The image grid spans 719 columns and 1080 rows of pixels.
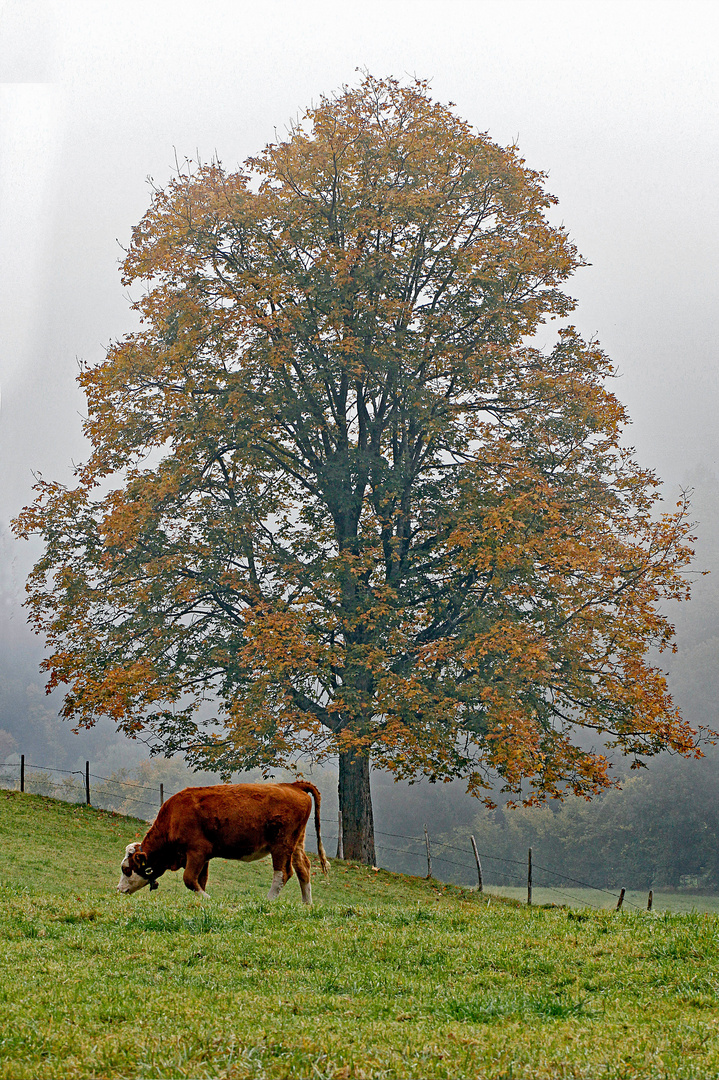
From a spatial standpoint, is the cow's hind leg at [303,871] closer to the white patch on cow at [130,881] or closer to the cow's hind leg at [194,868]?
the cow's hind leg at [194,868]

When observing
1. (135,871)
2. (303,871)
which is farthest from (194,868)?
(303,871)

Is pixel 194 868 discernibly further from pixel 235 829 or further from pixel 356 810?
pixel 356 810

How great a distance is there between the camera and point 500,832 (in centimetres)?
8412

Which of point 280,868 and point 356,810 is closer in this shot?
point 280,868

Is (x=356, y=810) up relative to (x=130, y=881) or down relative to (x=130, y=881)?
up

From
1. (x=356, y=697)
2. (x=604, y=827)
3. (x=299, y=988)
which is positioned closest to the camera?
(x=299, y=988)

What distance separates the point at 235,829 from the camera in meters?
12.8

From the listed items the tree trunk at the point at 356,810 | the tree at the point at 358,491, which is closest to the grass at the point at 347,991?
the tree at the point at 358,491

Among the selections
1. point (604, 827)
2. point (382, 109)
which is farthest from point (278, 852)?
point (604, 827)

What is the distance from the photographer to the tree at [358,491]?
1953cm

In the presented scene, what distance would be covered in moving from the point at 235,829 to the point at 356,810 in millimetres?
9818

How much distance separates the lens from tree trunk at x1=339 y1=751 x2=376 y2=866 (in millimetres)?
21844

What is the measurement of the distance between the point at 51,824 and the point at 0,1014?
55.9 feet

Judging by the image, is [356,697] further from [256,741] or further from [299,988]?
[299,988]
